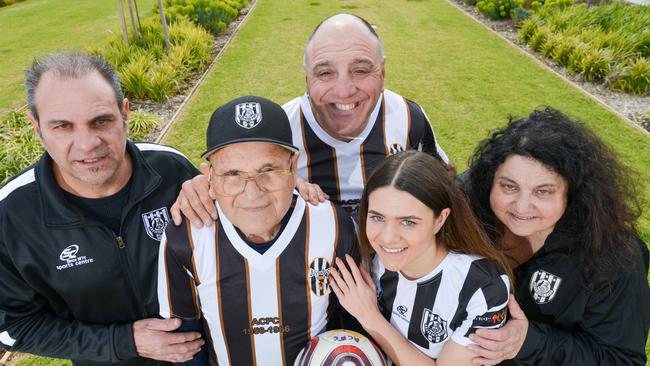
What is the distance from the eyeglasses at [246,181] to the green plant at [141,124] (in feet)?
18.4

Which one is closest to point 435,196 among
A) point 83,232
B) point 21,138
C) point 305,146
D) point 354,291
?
point 354,291

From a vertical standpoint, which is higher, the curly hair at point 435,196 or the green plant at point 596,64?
the curly hair at point 435,196

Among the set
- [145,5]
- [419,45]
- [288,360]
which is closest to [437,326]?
[288,360]

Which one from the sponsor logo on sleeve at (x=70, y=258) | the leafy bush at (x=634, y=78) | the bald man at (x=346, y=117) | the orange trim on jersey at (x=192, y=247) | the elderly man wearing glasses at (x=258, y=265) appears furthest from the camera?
the leafy bush at (x=634, y=78)

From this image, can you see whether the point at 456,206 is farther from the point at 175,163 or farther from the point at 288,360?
the point at 175,163

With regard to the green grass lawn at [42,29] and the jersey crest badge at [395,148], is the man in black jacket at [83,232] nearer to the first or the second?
the jersey crest badge at [395,148]

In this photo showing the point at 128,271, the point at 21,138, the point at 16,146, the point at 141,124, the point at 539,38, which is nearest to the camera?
the point at 128,271

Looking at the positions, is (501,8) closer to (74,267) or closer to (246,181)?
(246,181)

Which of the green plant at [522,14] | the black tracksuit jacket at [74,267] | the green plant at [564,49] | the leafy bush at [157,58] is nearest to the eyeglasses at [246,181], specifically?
the black tracksuit jacket at [74,267]

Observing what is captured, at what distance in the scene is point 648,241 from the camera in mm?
5121

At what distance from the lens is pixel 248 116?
2.05 meters

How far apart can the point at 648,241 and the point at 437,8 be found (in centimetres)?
1253

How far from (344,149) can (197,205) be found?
121 cm

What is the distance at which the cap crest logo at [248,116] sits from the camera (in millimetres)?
2035
